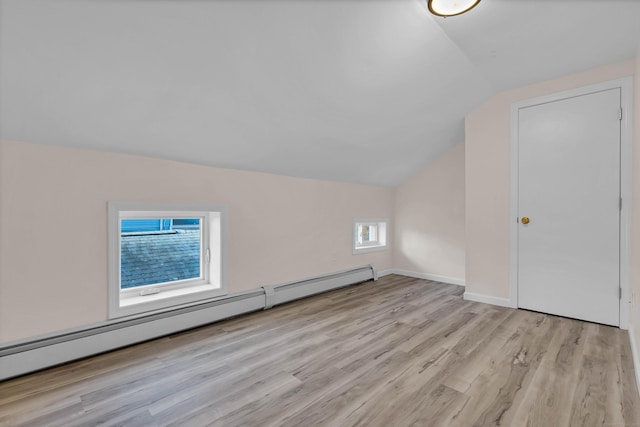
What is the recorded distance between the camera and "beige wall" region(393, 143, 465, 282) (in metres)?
3.84

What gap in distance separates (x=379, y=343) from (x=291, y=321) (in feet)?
2.53

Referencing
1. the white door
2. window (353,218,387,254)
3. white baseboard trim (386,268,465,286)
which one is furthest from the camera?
window (353,218,387,254)

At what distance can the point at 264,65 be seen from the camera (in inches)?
70.9

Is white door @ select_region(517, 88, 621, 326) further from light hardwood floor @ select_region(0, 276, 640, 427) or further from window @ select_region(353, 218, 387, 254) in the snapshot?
window @ select_region(353, 218, 387, 254)

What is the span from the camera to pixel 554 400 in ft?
4.79

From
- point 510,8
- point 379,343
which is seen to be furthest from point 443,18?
point 379,343

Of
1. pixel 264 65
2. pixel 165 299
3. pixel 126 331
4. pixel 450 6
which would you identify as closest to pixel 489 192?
pixel 450 6

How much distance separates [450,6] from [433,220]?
111 inches

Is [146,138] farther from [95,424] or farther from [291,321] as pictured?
[291,321]

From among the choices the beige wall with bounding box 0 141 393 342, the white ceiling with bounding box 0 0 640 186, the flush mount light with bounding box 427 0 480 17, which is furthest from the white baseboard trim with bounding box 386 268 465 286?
the flush mount light with bounding box 427 0 480 17

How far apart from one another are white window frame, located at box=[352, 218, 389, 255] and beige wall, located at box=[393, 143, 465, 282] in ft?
0.66

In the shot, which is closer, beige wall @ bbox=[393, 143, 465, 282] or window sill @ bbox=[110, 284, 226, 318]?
window sill @ bbox=[110, 284, 226, 318]

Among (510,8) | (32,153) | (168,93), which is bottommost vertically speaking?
(32,153)

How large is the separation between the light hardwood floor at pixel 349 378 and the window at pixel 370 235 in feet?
5.40
